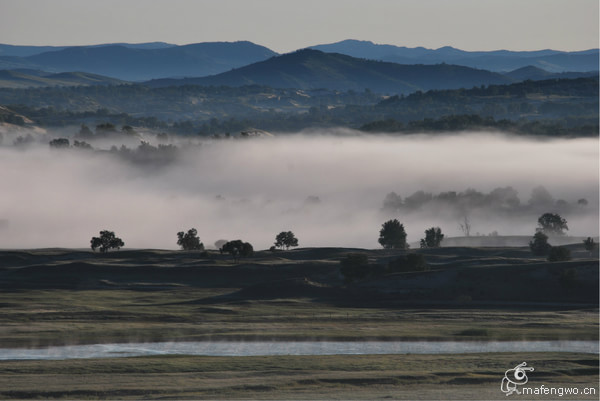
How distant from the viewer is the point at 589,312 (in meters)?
114

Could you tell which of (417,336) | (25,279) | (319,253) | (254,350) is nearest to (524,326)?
(417,336)

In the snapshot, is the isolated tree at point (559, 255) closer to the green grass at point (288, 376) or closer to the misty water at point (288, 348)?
the misty water at point (288, 348)

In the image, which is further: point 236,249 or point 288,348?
point 236,249

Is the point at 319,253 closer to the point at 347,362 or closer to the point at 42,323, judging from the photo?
the point at 42,323

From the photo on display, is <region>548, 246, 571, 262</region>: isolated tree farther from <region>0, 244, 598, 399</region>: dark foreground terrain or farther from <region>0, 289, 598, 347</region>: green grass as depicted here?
<region>0, 289, 598, 347</region>: green grass

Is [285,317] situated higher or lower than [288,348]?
higher

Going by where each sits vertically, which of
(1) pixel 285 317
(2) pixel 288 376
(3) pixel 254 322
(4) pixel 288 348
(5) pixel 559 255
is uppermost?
(5) pixel 559 255

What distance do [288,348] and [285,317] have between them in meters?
22.1

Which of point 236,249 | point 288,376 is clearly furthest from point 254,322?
point 236,249

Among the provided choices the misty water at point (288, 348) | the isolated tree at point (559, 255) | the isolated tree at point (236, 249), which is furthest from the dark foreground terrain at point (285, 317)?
the isolated tree at point (559, 255)

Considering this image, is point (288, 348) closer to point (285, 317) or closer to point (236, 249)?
point (285, 317)

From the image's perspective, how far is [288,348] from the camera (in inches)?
3398

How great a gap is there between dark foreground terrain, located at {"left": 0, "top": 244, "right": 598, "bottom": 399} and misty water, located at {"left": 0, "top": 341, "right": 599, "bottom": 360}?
9.72ft

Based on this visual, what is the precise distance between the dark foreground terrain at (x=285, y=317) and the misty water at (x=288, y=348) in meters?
2.96
